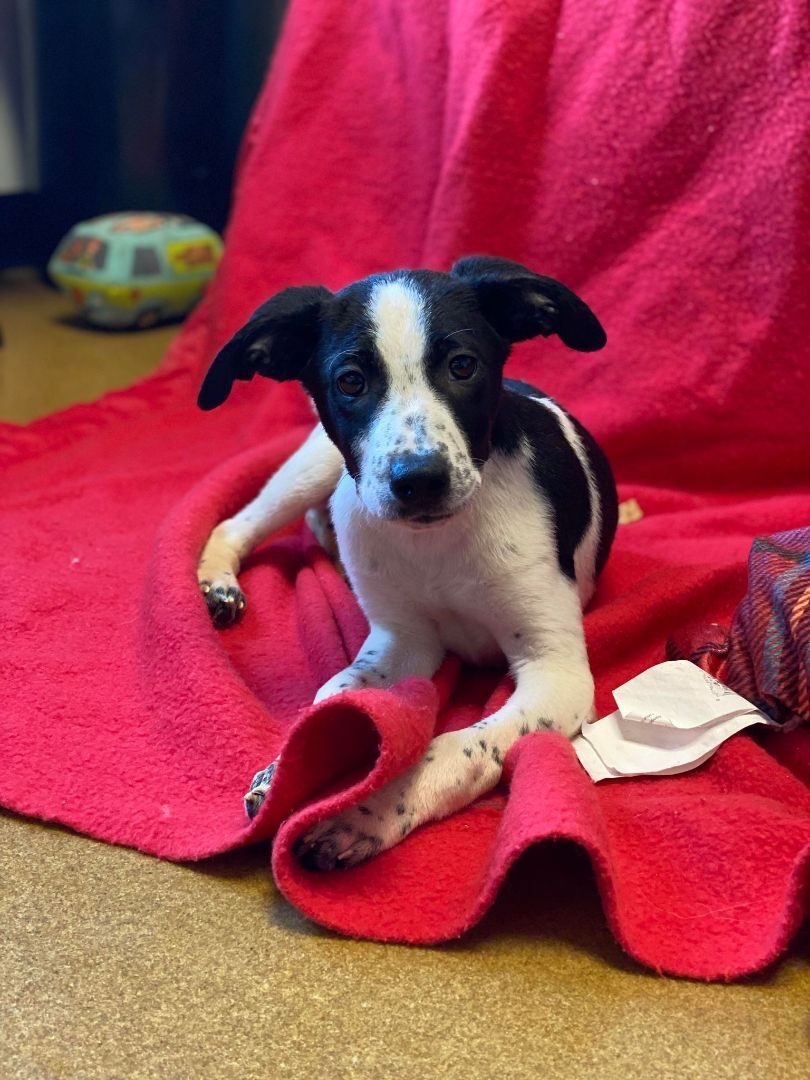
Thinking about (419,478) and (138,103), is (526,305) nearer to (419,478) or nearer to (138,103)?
(419,478)

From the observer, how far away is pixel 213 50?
6.32 meters

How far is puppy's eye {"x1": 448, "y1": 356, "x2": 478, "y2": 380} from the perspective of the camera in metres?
2.26

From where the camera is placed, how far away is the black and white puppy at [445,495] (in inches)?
84.7

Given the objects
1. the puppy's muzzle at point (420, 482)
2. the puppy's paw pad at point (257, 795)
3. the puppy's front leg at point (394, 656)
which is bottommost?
the puppy's front leg at point (394, 656)

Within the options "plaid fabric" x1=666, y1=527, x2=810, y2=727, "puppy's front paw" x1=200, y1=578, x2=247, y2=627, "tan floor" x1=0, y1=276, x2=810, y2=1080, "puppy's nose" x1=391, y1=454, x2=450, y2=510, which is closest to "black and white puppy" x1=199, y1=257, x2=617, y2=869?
"puppy's nose" x1=391, y1=454, x2=450, y2=510

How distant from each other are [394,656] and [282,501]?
81 centimetres

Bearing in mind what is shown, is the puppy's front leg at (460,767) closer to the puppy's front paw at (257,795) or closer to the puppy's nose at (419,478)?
the puppy's front paw at (257,795)

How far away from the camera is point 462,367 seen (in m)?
2.26

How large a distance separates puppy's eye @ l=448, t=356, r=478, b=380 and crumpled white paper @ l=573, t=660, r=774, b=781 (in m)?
0.70

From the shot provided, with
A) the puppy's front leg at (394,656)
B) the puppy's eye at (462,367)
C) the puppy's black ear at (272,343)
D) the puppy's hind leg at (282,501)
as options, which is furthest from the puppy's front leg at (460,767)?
the puppy's hind leg at (282,501)

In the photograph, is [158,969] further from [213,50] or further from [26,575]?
[213,50]

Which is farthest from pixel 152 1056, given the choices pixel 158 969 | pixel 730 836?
pixel 730 836

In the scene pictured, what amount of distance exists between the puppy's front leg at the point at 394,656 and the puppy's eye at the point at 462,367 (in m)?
0.60

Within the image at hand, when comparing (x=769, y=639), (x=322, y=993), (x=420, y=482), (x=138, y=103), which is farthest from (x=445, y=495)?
(x=138, y=103)
